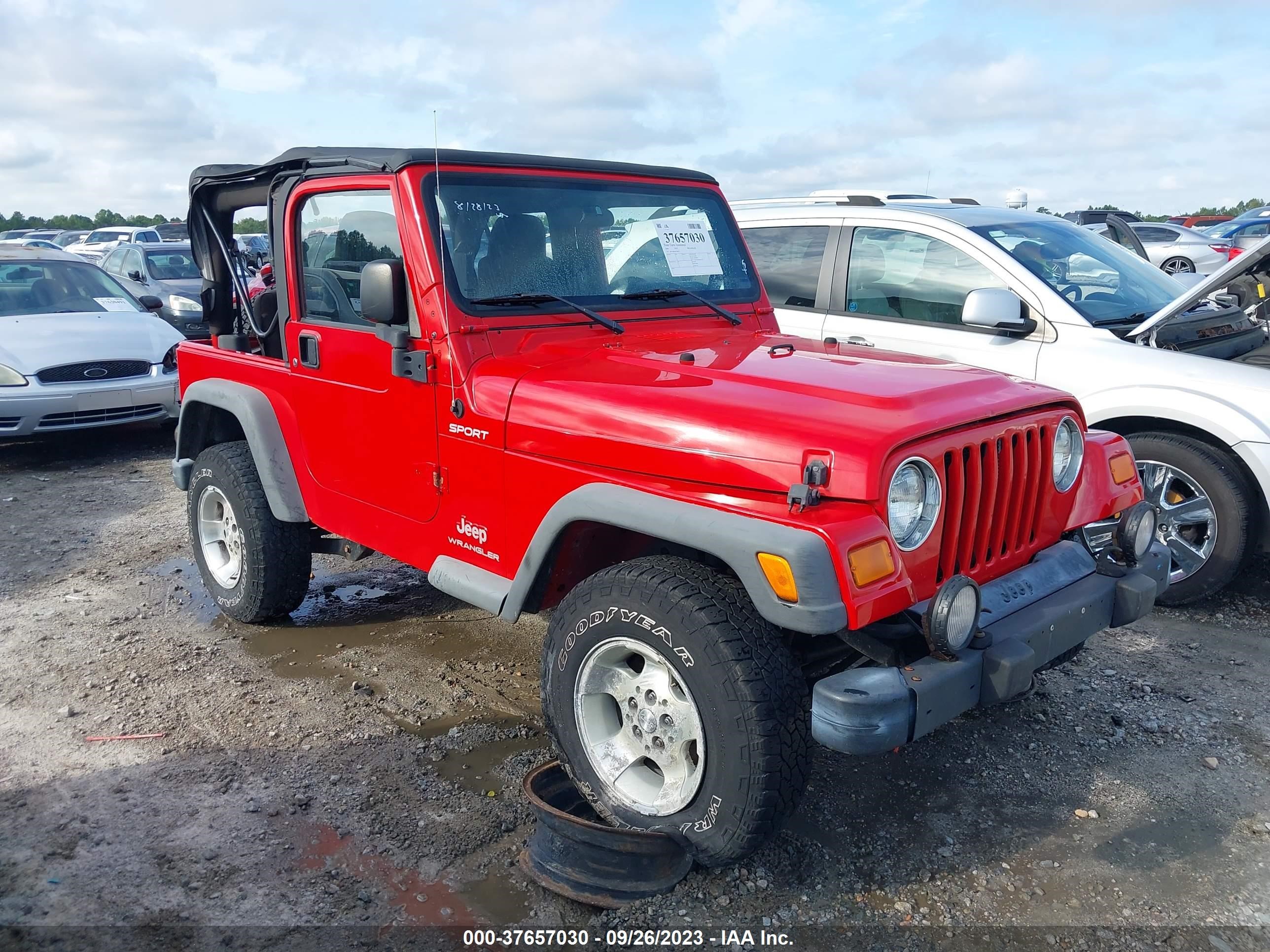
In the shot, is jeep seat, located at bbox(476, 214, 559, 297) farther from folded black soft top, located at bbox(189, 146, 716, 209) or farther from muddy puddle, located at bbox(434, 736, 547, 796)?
muddy puddle, located at bbox(434, 736, 547, 796)

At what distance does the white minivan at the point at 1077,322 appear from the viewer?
4508mm

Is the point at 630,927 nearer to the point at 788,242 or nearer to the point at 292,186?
the point at 292,186

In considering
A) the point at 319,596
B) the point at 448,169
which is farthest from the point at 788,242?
the point at 319,596

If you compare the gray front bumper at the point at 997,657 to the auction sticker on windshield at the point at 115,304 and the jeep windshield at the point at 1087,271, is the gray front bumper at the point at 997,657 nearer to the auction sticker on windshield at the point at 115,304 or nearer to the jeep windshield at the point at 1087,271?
the jeep windshield at the point at 1087,271

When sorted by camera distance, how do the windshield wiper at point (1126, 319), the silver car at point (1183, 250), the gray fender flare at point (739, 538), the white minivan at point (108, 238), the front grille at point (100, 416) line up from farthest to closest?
the white minivan at point (108, 238) → the silver car at point (1183, 250) → the front grille at point (100, 416) → the windshield wiper at point (1126, 319) → the gray fender flare at point (739, 538)

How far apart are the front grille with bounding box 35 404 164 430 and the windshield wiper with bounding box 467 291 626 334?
18.5 ft

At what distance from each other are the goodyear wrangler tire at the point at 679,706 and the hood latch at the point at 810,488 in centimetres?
33

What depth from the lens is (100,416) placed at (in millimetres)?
7750

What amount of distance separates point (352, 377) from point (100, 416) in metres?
5.16

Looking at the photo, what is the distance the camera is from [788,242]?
5840 millimetres

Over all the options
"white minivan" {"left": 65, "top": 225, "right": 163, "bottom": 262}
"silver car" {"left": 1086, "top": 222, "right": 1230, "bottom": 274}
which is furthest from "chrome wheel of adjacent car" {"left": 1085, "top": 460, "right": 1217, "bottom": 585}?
"white minivan" {"left": 65, "top": 225, "right": 163, "bottom": 262}

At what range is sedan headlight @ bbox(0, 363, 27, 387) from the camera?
7.37 m

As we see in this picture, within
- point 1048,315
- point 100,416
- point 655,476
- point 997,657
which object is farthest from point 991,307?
point 100,416

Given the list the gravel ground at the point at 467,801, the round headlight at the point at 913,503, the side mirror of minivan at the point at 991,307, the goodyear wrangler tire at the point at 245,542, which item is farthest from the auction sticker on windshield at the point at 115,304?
the round headlight at the point at 913,503
